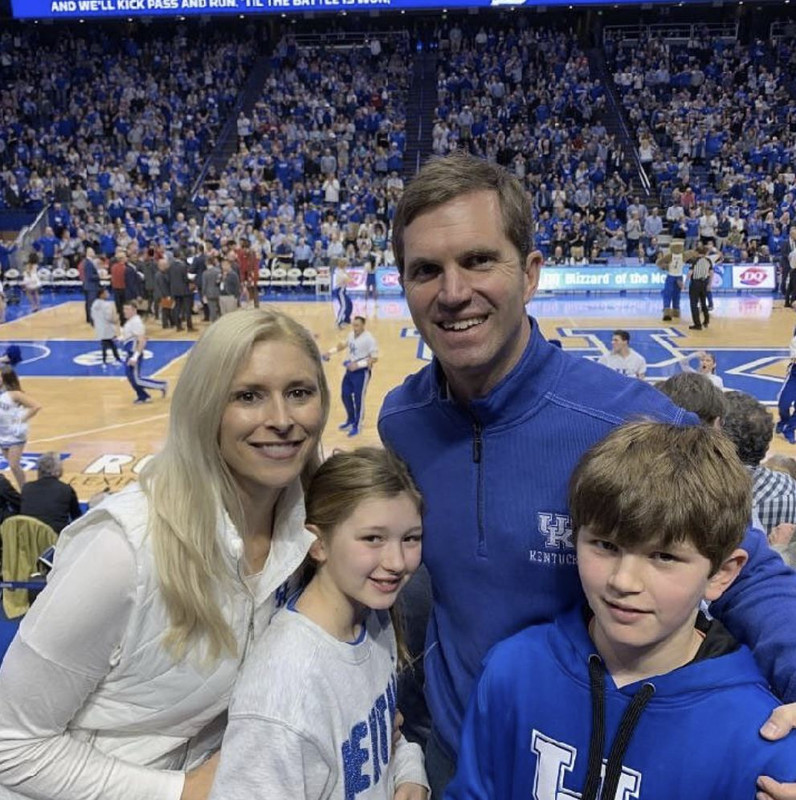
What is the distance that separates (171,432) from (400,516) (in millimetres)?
594

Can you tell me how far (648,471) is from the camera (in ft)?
5.16

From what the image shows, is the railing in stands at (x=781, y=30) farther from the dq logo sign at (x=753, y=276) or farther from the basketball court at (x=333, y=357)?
the basketball court at (x=333, y=357)

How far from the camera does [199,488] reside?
6.03 feet

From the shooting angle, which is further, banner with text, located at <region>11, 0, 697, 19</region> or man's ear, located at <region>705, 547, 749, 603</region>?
banner with text, located at <region>11, 0, 697, 19</region>

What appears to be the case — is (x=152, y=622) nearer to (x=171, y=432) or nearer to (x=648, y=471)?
(x=171, y=432)

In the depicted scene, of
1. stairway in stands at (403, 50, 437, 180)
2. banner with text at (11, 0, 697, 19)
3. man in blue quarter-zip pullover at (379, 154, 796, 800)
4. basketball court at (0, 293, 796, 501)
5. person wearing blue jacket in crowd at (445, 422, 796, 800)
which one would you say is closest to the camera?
person wearing blue jacket in crowd at (445, 422, 796, 800)

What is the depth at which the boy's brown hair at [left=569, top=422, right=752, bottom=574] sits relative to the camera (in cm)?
153

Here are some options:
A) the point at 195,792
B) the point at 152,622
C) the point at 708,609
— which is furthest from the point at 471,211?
the point at 195,792

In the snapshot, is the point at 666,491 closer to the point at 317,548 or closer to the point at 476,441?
the point at 476,441

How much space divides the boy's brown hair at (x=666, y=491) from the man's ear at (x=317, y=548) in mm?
699

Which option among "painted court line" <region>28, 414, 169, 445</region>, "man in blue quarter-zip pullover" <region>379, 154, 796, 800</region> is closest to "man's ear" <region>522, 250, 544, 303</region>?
"man in blue quarter-zip pullover" <region>379, 154, 796, 800</region>

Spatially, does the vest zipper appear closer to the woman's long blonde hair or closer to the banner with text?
the woman's long blonde hair

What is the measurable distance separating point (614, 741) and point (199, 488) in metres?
1.04

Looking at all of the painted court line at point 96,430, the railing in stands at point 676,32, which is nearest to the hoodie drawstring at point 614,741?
the painted court line at point 96,430
